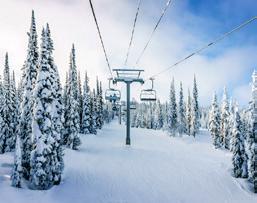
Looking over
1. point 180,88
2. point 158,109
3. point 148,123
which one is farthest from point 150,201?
point 148,123

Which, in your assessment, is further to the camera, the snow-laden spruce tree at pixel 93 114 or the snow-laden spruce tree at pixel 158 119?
the snow-laden spruce tree at pixel 158 119

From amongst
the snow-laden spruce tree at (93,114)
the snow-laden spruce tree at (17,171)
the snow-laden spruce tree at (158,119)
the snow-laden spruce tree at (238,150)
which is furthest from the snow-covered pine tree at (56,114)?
the snow-laden spruce tree at (158,119)

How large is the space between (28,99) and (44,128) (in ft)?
16.4

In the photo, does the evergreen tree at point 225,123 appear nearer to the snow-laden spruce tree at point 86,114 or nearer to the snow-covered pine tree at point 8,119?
the snow-laden spruce tree at point 86,114

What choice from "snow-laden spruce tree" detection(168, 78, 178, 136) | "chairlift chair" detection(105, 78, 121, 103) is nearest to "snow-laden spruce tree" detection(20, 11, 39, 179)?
"chairlift chair" detection(105, 78, 121, 103)

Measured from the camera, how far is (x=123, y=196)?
1059 inches

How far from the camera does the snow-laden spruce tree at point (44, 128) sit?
2395cm

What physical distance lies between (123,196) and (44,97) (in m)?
10.8

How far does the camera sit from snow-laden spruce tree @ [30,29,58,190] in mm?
23953

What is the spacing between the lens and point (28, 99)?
92.8ft

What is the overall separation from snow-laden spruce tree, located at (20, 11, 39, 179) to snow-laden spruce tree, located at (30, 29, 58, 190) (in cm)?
158

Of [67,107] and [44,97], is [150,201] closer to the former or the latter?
[44,97]

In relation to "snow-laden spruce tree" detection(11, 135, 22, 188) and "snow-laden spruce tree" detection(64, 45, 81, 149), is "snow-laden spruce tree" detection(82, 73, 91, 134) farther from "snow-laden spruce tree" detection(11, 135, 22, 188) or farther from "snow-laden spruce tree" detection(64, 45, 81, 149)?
"snow-laden spruce tree" detection(11, 135, 22, 188)

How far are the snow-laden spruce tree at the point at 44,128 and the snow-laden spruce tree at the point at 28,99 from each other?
1581 mm
